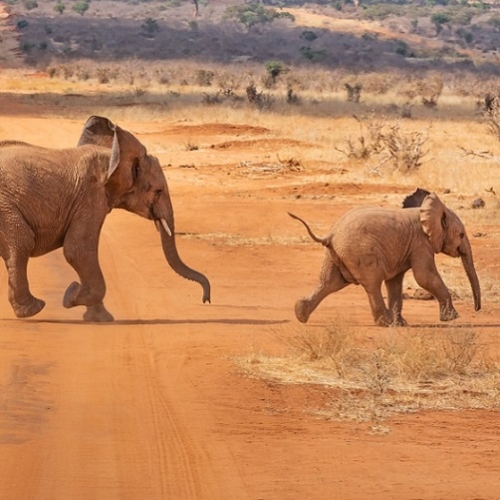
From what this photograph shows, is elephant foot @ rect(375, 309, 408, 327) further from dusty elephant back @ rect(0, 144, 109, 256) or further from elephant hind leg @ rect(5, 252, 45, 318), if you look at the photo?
elephant hind leg @ rect(5, 252, 45, 318)

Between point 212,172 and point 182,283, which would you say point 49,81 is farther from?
point 182,283

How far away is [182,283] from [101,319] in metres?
3.02

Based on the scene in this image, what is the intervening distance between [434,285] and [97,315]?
9.68ft

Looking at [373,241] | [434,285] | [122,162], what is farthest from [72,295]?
[434,285]

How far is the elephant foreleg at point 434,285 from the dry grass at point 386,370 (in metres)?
1.63

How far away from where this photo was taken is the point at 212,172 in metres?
26.2

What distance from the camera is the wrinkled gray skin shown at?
37.3 feet

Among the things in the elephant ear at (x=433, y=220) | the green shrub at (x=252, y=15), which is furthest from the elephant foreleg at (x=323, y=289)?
the green shrub at (x=252, y=15)

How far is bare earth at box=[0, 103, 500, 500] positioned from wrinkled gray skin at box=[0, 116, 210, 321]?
1.04 feet

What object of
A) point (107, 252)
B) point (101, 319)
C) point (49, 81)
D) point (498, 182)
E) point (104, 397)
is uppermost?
point (104, 397)

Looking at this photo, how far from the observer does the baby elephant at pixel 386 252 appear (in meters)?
11.8

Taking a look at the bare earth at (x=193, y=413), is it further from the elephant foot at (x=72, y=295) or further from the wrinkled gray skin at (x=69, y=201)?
the wrinkled gray skin at (x=69, y=201)

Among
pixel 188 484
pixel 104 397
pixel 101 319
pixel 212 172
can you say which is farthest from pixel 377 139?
pixel 188 484

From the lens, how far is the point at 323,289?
1199 centimetres
